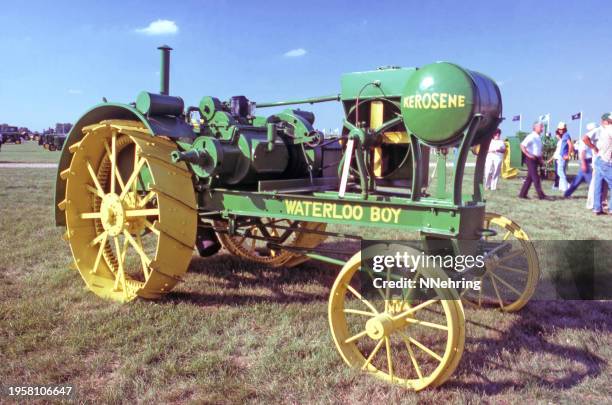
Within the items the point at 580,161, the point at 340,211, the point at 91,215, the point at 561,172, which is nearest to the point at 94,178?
the point at 91,215

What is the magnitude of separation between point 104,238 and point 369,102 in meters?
2.32

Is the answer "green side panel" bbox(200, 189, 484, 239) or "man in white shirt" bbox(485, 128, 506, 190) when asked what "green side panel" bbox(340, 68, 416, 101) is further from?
"man in white shirt" bbox(485, 128, 506, 190)

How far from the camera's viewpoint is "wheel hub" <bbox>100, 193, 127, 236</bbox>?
3.85 metres

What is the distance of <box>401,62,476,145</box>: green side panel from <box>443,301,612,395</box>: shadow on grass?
52.6 inches

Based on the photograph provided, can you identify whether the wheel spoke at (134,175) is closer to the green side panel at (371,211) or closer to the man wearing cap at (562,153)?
the green side panel at (371,211)

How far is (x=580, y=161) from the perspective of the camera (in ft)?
35.3

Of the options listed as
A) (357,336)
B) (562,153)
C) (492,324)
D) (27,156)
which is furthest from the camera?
(27,156)

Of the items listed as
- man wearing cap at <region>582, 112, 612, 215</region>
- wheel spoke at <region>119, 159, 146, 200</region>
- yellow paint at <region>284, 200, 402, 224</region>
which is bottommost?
yellow paint at <region>284, 200, 402, 224</region>

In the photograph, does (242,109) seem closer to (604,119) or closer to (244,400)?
(244,400)

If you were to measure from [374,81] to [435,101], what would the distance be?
2.51 ft

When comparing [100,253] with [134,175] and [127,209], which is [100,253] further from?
[134,175]

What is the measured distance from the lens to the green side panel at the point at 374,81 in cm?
327

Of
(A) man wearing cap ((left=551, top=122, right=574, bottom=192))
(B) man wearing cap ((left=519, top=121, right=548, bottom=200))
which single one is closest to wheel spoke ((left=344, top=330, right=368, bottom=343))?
(B) man wearing cap ((left=519, top=121, right=548, bottom=200))

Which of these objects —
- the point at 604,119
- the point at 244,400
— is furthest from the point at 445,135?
the point at 604,119
